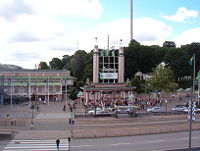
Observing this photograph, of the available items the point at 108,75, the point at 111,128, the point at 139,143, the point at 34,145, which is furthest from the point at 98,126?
the point at 108,75

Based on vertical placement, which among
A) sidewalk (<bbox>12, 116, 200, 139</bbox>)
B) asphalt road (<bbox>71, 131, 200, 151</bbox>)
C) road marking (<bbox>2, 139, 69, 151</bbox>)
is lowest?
road marking (<bbox>2, 139, 69, 151</bbox>)


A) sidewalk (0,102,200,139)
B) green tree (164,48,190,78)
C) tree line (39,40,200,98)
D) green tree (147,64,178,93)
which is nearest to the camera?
sidewalk (0,102,200,139)

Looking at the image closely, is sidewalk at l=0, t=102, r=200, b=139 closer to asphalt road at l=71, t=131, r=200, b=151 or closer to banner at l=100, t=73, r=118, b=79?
asphalt road at l=71, t=131, r=200, b=151

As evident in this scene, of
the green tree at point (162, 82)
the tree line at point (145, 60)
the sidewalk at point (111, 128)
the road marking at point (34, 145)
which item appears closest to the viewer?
the road marking at point (34, 145)

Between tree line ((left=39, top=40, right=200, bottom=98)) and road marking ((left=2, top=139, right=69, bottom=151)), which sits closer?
road marking ((left=2, top=139, right=69, bottom=151))

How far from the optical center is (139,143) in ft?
95.1

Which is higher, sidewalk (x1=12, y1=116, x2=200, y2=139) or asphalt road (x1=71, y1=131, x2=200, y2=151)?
sidewalk (x1=12, y1=116, x2=200, y2=139)

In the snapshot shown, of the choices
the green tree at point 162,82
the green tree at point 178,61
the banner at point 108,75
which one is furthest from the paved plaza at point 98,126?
the green tree at point 178,61

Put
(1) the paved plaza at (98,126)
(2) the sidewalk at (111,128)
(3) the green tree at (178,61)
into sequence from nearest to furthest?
(2) the sidewalk at (111,128) < (1) the paved plaza at (98,126) < (3) the green tree at (178,61)

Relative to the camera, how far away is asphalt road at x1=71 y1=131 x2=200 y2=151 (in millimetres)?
26814

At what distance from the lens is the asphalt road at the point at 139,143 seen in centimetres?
2681

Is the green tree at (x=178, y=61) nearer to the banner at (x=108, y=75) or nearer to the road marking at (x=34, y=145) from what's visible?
the banner at (x=108, y=75)

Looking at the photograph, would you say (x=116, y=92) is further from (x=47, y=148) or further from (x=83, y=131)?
(x=47, y=148)

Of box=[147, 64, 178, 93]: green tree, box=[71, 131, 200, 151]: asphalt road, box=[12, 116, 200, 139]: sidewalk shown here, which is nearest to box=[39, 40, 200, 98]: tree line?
box=[147, 64, 178, 93]: green tree
